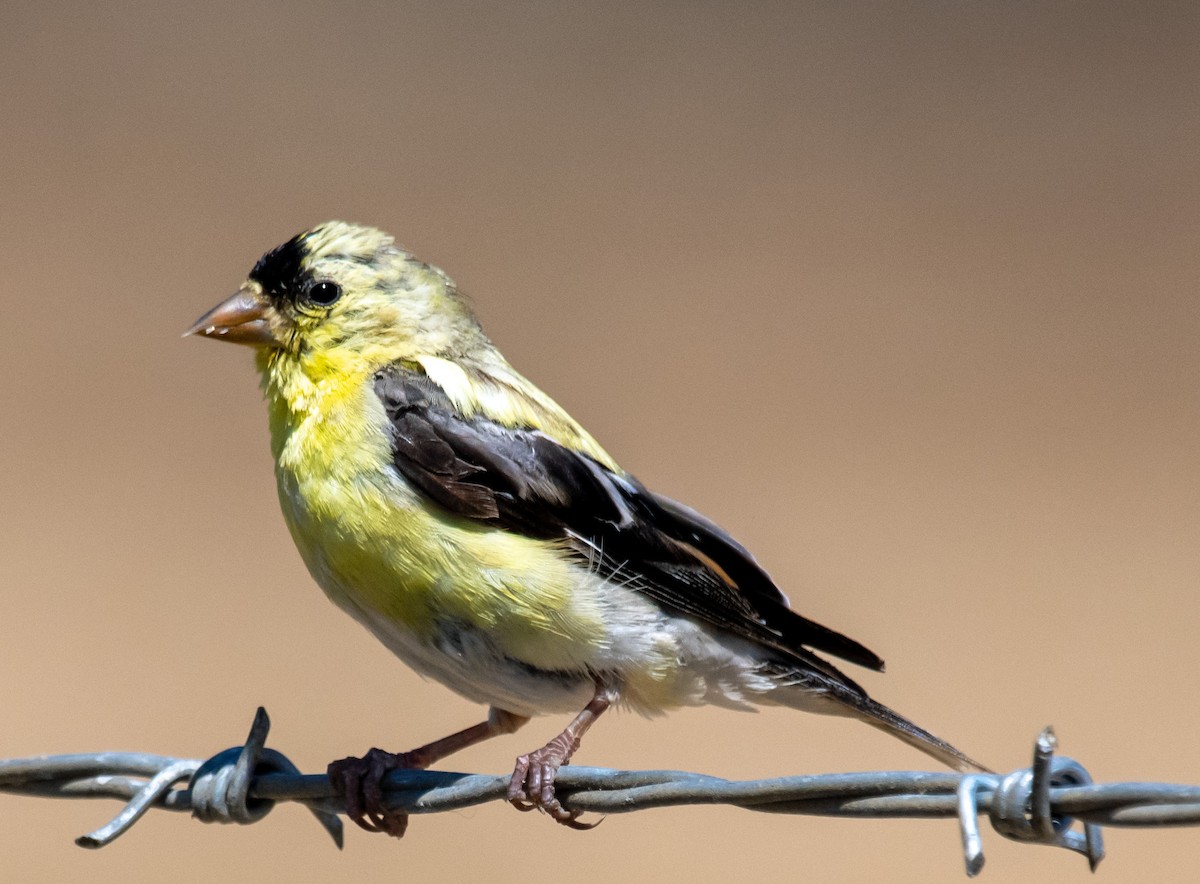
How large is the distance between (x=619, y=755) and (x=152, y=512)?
302 centimetres

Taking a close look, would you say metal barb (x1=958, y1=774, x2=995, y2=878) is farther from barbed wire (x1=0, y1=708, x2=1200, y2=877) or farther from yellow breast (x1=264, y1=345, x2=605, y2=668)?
yellow breast (x1=264, y1=345, x2=605, y2=668)

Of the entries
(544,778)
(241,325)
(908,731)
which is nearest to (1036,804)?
(544,778)

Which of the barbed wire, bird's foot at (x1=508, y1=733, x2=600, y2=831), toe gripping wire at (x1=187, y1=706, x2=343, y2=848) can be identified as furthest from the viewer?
bird's foot at (x1=508, y1=733, x2=600, y2=831)

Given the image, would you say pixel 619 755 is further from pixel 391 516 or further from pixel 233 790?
pixel 233 790

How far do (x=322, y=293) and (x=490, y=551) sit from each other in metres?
1.03

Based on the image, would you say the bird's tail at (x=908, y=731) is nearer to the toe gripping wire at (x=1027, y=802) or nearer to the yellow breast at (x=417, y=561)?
the yellow breast at (x=417, y=561)


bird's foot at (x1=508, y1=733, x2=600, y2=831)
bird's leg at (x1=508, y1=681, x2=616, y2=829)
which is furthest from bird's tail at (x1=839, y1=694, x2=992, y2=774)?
bird's foot at (x1=508, y1=733, x2=600, y2=831)

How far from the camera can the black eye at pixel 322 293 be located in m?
4.28

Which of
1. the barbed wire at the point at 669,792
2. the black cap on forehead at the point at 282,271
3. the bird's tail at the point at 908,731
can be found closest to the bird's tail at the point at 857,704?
the bird's tail at the point at 908,731

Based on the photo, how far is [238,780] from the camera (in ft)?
10.1

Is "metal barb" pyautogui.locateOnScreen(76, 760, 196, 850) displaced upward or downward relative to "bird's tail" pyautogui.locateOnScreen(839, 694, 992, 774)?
downward

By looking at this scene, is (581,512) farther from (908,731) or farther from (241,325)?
(241,325)

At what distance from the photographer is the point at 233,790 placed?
3090 millimetres

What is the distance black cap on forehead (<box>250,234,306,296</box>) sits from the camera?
429cm
